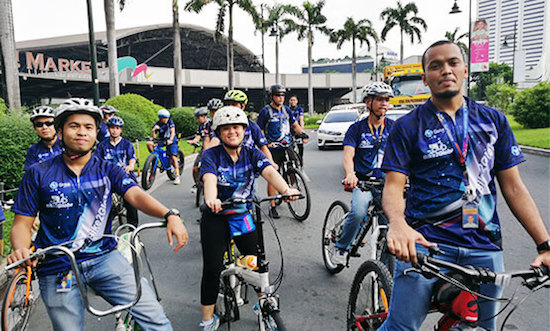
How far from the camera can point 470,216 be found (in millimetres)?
2146

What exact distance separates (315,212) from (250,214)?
4351 millimetres

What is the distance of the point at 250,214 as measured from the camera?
3705 mm

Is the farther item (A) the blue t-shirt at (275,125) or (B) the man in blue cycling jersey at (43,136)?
(A) the blue t-shirt at (275,125)

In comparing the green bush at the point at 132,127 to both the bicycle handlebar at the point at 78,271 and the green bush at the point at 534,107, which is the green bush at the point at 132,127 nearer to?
the bicycle handlebar at the point at 78,271

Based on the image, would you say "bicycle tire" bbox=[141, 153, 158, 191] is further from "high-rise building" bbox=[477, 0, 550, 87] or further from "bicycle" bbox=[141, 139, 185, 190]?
"high-rise building" bbox=[477, 0, 550, 87]

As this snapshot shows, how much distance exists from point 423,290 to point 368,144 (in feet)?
8.27

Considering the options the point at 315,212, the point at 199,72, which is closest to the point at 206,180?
the point at 315,212

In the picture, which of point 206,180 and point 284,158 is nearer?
point 206,180

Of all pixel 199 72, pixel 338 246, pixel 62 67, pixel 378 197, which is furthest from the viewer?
pixel 199 72

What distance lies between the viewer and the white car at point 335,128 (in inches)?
698

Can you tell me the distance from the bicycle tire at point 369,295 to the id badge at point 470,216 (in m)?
0.79

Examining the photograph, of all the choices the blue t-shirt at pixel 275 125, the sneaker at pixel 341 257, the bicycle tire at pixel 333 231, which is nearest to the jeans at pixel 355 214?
the sneaker at pixel 341 257

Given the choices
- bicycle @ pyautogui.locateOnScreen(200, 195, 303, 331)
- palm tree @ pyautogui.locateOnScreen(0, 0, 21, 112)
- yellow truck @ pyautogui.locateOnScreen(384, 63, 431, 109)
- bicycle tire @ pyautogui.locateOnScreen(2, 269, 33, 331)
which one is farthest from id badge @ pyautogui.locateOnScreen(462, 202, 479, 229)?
yellow truck @ pyautogui.locateOnScreen(384, 63, 431, 109)

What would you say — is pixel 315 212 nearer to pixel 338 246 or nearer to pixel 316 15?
pixel 338 246
